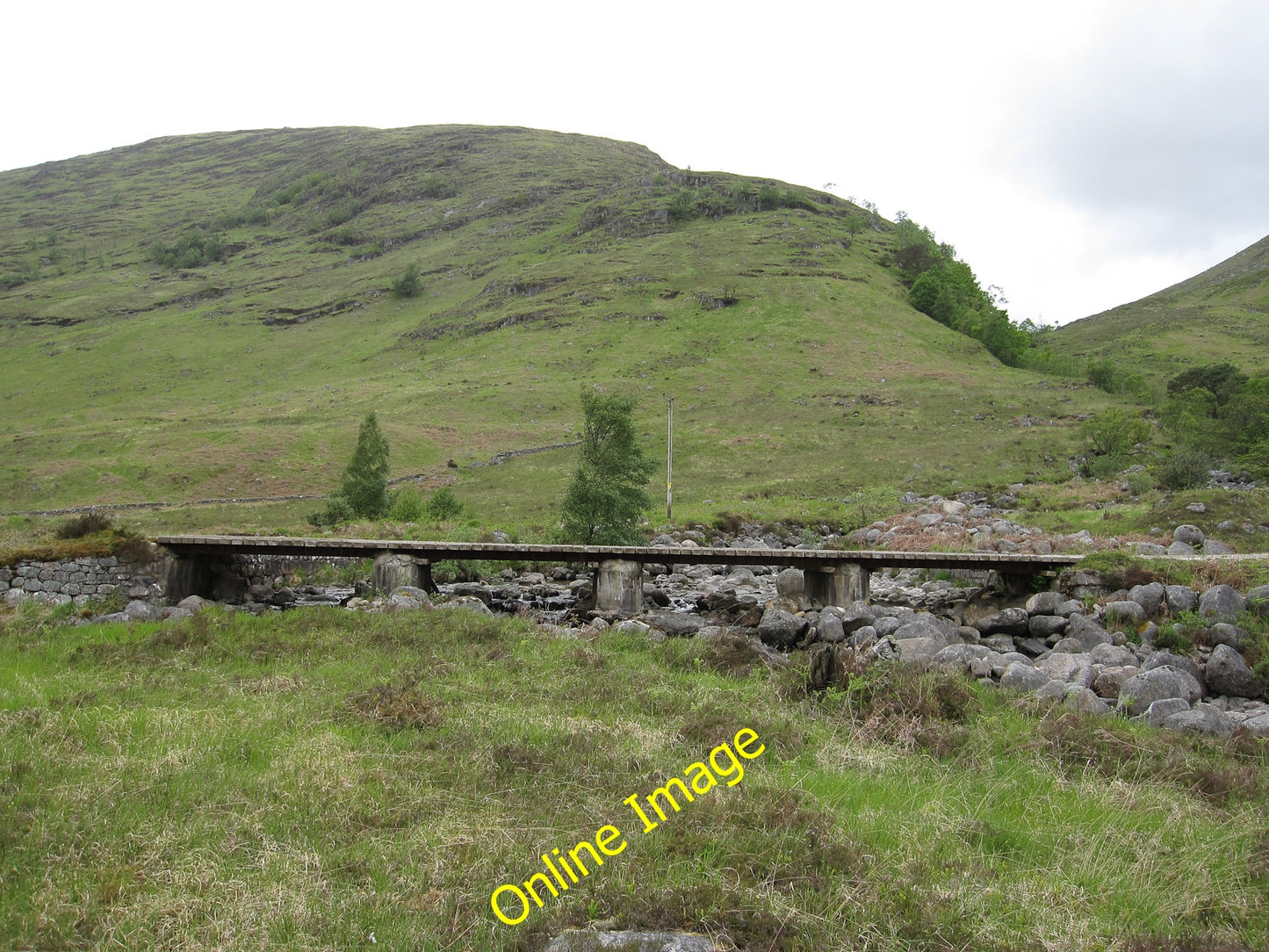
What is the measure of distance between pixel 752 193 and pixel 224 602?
158042 mm

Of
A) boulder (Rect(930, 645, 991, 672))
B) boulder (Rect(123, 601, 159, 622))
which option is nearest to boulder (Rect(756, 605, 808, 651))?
boulder (Rect(930, 645, 991, 672))

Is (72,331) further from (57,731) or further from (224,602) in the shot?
(57,731)

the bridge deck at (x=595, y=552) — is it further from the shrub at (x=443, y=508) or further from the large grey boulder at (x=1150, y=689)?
the shrub at (x=443, y=508)

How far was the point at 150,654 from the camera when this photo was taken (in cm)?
1374

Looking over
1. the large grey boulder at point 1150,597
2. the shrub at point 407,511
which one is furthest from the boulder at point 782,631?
the shrub at point 407,511

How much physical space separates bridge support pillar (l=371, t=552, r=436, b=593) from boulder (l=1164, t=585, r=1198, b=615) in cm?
2005

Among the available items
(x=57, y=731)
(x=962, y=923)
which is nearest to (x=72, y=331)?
(x=57, y=731)

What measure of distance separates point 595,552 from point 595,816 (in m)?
15.3

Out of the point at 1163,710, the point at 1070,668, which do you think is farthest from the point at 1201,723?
the point at 1070,668

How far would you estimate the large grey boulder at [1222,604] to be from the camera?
1560 centimetres

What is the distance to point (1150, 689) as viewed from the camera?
1194 cm

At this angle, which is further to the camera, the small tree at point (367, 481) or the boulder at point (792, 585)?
the small tree at point (367, 481)

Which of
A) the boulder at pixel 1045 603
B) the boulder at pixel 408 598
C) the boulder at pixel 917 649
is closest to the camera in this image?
the boulder at pixel 917 649

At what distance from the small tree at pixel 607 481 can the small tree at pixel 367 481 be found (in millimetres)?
14379
